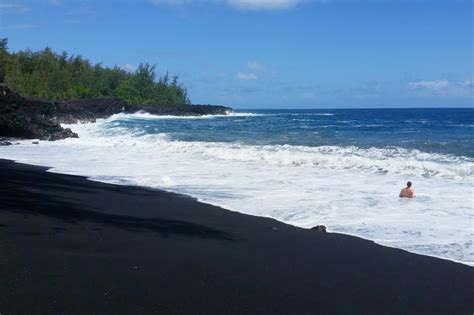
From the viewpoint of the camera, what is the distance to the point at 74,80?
95688mm

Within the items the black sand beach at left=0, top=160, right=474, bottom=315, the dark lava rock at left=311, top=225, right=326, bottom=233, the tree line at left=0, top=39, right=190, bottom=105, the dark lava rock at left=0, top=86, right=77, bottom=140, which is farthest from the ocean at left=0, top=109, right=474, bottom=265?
the tree line at left=0, top=39, right=190, bottom=105

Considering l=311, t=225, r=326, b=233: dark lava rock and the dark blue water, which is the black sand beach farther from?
the dark blue water

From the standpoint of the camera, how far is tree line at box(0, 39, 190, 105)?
7450cm

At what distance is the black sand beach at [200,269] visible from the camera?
5.03m

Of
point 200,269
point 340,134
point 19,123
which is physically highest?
point 19,123

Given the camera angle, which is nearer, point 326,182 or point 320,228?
point 320,228

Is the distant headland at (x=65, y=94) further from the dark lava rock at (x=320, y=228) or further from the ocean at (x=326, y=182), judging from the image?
the dark lava rock at (x=320, y=228)

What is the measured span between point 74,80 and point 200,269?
94.8 m

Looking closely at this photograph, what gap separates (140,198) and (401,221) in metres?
4.89

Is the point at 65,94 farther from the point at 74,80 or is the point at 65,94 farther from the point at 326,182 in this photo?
the point at 326,182

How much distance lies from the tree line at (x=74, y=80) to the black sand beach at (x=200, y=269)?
58.2 m

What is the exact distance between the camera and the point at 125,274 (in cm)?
570

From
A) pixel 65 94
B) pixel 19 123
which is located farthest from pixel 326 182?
pixel 65 94

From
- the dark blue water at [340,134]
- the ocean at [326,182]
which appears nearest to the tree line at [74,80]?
the dark blue water at [340,134]
